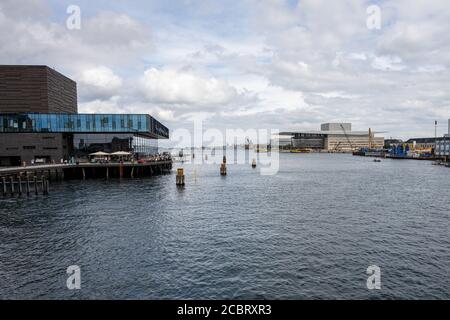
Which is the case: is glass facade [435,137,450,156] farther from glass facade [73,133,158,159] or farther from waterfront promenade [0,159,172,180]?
glass facade [73,133,158,159]

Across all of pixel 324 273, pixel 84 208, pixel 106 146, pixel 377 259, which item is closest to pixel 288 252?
pixel 324 273

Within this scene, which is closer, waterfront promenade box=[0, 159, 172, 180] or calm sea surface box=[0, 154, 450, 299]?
calm sea surface box=[0, 154, 450, 299]

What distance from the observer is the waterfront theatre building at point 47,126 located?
9194 centimetres

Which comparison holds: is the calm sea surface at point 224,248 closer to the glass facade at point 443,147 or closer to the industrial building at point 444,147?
the industrial building at point 444,147

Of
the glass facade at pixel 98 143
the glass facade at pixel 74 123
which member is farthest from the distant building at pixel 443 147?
the glass facade at pixel 98 143

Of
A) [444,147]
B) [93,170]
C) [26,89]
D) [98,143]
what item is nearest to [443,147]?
[444,147]

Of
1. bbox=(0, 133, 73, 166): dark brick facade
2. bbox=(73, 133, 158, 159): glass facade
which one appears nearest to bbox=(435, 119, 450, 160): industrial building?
bbox=(73, 133, 158, 159): glass facade

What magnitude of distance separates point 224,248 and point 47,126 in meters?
88.2

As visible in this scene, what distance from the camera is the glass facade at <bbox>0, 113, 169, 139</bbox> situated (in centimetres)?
9244

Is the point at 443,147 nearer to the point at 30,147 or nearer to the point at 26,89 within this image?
the point at 30,147

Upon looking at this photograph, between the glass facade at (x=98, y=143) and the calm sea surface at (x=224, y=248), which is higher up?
the glass facade at (x=98, y=143)

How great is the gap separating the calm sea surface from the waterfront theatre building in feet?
172

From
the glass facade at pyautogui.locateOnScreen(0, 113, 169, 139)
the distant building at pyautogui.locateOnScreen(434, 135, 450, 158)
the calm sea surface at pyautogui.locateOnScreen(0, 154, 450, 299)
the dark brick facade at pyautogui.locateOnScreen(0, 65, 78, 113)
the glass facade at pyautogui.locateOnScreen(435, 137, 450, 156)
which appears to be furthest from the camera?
the distant building at pyautogui.locateOnScreen(434, 135, 450, 158)
